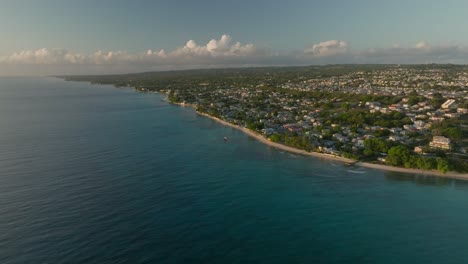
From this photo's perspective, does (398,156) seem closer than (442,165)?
No

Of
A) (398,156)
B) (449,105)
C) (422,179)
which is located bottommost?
(422,179)

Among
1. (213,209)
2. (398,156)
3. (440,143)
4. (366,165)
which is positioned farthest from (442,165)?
(213,209)

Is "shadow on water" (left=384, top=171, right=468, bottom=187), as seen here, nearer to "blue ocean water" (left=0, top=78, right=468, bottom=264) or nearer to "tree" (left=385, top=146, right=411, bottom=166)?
"blue ocean water" (left=0, top=78, right=468, bottom=264)

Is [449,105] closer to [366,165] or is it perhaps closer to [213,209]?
[366,165]

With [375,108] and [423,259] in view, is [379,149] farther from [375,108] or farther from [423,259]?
[375,108]

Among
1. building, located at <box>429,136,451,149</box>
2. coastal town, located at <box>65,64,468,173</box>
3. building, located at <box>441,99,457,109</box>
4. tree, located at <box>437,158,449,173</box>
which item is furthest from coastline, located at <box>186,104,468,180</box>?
building, located at <box>441,99,457,109</box>

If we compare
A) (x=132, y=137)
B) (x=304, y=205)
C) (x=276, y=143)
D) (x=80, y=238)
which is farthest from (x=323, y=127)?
(x=80, y=238)
